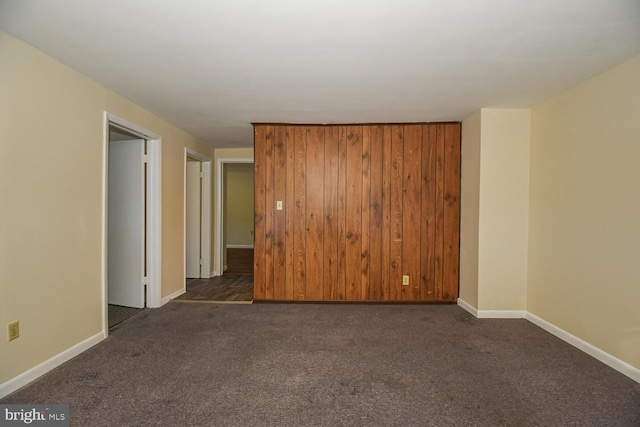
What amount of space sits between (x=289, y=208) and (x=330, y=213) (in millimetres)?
503

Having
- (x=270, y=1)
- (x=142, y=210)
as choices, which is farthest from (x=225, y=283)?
(x=270, y=1)

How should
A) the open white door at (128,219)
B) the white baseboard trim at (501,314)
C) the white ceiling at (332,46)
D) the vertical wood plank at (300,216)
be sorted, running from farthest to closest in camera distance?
the vertical wood plank at (300,216)
the open white door at (128,219)
the white baseboard trim at (501,314)
the white ceiling at (332,46)

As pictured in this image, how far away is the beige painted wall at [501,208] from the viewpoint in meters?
3.39

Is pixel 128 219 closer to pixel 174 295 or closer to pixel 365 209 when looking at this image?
pixel 174 295

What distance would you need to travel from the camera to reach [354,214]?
3.97m

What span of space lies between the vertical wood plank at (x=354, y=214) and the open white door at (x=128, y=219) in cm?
233

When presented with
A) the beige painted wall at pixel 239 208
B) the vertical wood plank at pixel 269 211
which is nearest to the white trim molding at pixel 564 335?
the vertical wood plank at pixel 269 211

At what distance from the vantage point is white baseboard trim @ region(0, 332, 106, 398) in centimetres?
196

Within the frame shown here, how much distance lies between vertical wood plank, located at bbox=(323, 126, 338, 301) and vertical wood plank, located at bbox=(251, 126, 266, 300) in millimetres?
764

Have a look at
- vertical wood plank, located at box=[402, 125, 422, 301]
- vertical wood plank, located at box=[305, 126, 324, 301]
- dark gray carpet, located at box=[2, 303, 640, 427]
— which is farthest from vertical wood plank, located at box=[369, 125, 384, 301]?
dark gray carpet, located at box=[2, 303, 640, 427]

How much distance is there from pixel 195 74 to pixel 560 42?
247cm

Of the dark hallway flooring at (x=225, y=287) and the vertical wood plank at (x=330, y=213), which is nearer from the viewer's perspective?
the vertical wood plank at (x=330, y=213)

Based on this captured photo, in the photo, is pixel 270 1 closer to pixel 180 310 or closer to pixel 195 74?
pixel 195 74

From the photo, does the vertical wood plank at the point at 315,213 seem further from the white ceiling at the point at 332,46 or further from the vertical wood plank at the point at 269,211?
the white ceiling at the point at 332,46
